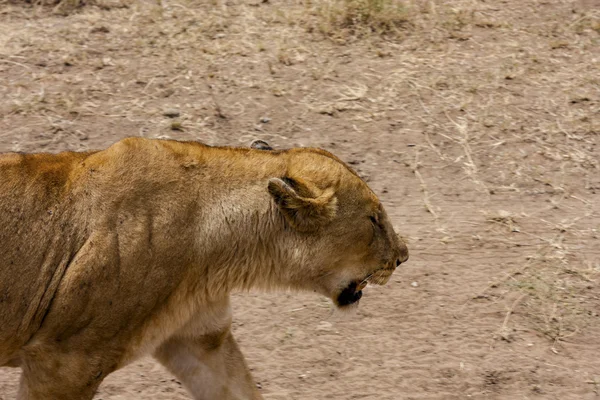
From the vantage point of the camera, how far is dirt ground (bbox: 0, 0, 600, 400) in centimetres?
525

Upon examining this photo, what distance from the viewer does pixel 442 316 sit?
5.58 metres

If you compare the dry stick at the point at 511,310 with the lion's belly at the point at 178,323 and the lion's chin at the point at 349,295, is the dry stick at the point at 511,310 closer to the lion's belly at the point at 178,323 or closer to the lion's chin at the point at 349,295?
the lion's chin at the point at 349,295

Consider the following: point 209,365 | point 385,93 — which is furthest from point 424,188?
point 209,365

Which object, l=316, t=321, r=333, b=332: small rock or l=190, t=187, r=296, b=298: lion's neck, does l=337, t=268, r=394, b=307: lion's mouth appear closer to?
l=190, t=187, r=296, b=298: lion's neck

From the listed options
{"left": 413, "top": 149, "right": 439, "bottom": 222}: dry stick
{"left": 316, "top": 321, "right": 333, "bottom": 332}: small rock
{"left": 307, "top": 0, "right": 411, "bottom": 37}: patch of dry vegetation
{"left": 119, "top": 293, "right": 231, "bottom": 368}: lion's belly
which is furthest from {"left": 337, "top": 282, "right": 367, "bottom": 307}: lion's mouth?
{"left": 307, "top": 0, "right": 411, "bottom": 37}: patch of dry vegetation

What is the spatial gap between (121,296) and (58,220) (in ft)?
1.25

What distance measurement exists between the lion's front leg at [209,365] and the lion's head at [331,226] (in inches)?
16.9

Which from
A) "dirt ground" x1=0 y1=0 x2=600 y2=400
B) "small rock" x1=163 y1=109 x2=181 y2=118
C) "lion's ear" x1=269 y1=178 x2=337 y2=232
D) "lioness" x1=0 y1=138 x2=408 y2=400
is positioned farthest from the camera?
"small rock" x1=163 y1=109 x2=181 y2=118

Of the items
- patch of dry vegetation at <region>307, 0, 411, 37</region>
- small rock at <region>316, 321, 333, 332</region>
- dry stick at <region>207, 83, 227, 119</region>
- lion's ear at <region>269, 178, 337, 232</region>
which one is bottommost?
small rock at <region>316, 321, 333, 332</region>

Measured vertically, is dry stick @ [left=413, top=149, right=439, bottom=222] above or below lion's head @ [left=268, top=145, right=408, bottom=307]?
below

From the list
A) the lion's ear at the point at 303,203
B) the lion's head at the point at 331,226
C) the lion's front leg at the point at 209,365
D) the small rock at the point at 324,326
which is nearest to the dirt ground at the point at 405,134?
the small rock at the point at 324,326

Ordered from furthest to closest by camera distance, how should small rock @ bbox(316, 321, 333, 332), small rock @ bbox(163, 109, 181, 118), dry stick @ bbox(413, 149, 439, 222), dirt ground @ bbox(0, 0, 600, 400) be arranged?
small rock @ bbox(163, 109, 181, 118) → dry stick @ bbox(413, 149, 439, 222) → small rock @ bbox(316, 321, 333, 332) → dirt ground @ bbox(0, 0, 600, 400)

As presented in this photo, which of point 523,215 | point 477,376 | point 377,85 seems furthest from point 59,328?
point 377,85

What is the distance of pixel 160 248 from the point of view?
3.94m
